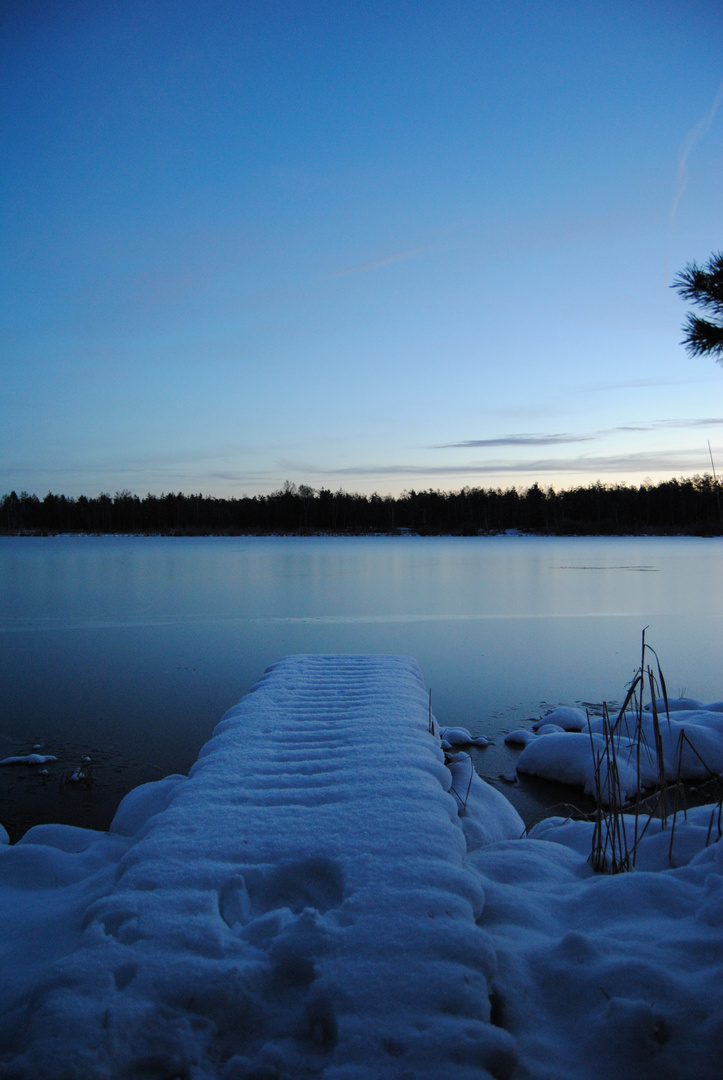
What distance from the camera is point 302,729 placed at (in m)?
3.77

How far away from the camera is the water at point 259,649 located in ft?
16.3

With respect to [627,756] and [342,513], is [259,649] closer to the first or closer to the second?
[627,756]

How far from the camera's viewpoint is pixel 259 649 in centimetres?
884

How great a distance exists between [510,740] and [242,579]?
14227mm

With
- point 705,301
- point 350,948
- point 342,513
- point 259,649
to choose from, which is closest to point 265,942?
point 350,948

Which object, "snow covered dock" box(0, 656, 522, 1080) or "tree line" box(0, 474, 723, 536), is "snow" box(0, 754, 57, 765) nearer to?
"snow covered dock" box(0, 656, 522, 1080)

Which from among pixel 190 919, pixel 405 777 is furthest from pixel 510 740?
pixel 190 919

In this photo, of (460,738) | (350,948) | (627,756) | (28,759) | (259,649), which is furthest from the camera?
(259,649)

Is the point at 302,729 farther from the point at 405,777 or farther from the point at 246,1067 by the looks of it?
the point at 246,1067

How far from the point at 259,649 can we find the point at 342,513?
63.5 m

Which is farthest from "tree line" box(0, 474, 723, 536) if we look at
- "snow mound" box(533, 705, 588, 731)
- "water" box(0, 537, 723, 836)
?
"snow mound" box(533, 705, 588, 731)

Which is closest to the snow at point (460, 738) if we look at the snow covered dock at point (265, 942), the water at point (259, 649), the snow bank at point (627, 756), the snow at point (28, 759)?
the water at point (259, 649)

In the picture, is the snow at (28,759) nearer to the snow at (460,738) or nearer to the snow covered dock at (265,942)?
the snow covered dock at (265,942)

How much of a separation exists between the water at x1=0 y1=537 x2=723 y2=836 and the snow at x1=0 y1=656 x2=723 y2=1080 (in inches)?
68.9
